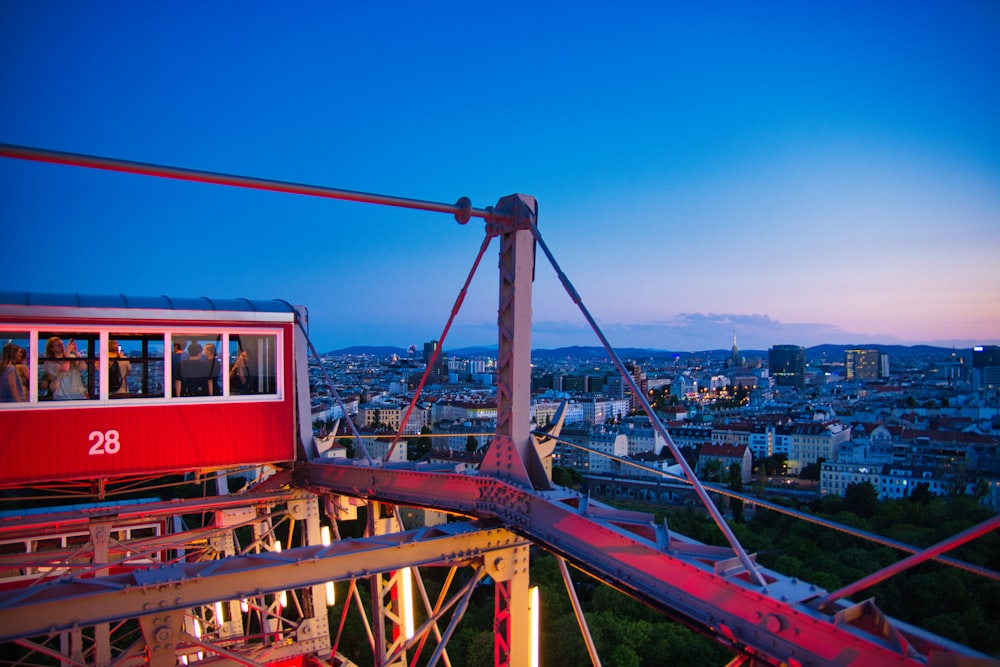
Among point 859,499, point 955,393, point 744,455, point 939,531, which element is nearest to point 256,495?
point 939,531

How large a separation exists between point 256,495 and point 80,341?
2.93 meters

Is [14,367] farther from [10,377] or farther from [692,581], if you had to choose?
[692,581]

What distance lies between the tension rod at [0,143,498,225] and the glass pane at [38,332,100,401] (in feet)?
10.7


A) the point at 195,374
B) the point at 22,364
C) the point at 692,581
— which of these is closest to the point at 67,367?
the point at 22,364

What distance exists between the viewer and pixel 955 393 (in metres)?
81.6

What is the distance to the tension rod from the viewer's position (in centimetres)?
421

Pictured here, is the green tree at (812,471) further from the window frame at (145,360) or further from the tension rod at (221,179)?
the tension rod at (221,179)

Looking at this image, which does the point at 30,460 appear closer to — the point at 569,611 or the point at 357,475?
the point at 357,475

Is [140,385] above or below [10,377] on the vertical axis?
below

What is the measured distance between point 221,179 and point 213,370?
12.5 ft

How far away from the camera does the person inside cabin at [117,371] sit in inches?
303

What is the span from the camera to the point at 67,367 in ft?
24.6

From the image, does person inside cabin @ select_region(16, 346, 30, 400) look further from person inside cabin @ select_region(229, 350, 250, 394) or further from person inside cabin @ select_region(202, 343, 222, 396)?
person inside cabin @ select_region(229, 350, 250, 394)

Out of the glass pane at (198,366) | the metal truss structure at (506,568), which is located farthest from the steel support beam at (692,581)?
the glass pane at (198,366)
